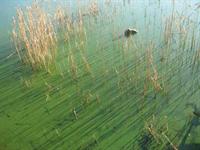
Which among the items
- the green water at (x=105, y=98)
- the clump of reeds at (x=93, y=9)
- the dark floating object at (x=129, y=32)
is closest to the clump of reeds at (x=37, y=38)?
the green water at (x=105, y=98)

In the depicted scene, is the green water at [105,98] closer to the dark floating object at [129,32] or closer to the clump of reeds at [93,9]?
the dark floating object at [129,32]

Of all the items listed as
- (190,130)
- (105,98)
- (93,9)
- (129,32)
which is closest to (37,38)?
(105,98)

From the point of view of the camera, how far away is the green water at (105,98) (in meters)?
2.50

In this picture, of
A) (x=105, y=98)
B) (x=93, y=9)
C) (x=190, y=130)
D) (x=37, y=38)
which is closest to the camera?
(x=190, y=130)

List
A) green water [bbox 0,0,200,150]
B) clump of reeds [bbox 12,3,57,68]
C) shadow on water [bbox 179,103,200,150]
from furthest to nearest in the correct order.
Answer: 1. clump of reeds [bbox 12,3,57,68]
2. green water [bbox 0,0,200,150]
3. shadow on water [bbox 179,103,200,150]

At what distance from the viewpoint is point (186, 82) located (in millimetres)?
3072

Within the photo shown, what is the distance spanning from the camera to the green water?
2.50 m

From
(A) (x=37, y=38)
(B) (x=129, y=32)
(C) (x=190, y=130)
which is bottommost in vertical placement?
(C) (x=190, y=130)

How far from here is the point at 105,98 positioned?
2.95 metres

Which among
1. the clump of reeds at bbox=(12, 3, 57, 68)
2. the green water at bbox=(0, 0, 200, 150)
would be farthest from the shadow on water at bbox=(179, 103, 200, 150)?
the clump of reeds at bbox=(12, 3, 57, 68)

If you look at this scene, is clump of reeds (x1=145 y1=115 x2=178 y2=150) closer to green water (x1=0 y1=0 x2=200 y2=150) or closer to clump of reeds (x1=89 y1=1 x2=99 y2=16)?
green water (x1=0 y1=0 x2=200 y2=150)

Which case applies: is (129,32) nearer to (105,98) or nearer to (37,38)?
(37,38)

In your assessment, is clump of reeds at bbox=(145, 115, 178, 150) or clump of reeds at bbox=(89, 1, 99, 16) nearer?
clump of reeds at bbox=(145, 115, 178, 150)

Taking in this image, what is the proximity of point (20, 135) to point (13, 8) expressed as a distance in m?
3.33
